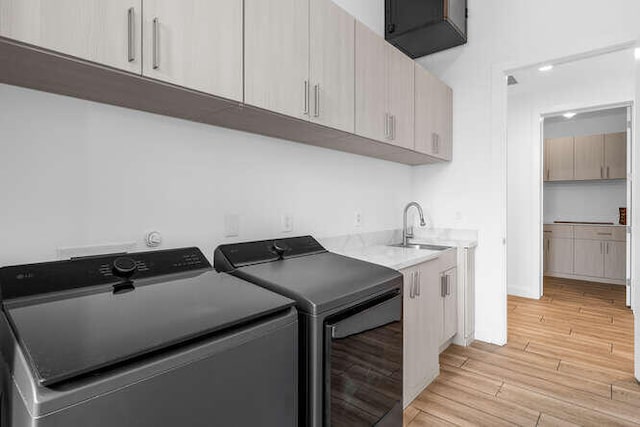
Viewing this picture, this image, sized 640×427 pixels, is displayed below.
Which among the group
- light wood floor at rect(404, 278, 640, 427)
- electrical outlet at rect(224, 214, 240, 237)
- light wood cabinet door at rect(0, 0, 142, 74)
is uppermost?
light wood cabinet door at rect(0, 0, 142, 74)

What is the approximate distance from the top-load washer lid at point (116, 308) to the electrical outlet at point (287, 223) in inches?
27.9

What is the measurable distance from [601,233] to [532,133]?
1.98 meters

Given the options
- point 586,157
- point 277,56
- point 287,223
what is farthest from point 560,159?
point 277,56

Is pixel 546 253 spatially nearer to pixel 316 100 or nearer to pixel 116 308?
pixel 316 100

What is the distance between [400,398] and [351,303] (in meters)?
0.66

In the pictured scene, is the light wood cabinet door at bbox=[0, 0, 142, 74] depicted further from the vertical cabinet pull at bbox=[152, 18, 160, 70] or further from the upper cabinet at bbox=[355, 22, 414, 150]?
the upper cabinet at bbox=[355, 22, 414, 150]

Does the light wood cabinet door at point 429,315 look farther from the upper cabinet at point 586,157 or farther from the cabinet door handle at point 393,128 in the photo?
the upper cabinet at point 586,157

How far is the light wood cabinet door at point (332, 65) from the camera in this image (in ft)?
5.39

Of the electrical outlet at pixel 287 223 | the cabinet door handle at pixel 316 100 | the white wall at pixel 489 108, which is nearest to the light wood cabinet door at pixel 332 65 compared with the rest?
the cabinet door handle at pixel 316 100

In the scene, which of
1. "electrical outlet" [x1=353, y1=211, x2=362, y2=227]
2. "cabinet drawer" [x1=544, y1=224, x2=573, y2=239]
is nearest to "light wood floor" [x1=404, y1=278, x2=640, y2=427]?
"electrical outlet" [x1=353, y1=211, x2=362, y2=227]

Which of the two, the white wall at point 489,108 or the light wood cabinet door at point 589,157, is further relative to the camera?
the light wood cabinet door at point 589,157

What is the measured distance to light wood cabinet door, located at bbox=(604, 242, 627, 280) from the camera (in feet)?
15.6

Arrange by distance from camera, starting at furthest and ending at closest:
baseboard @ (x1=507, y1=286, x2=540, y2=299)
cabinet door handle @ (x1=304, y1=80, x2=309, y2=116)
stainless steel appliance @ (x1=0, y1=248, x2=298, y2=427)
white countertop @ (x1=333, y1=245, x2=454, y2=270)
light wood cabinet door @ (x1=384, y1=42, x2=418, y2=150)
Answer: baseboard @ (x1=507, y1=286, x2=540, y2=299), light wood cabinet door @ (x1=384, y1=42, x2=418, y2=150), white countertop @ (x1=333, y1=245, x2=454, y2=270), cabinet door handle @ (x1=304, y1=80, x2=309, y2=116), stainless steel appliance @ (x1=0, y1=248, x2=298, y2=427)

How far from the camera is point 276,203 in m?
1.92
